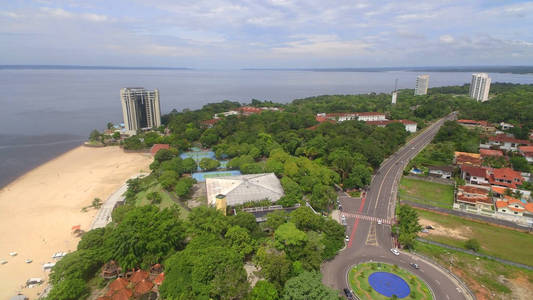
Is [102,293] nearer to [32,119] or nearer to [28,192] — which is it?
[28,192]

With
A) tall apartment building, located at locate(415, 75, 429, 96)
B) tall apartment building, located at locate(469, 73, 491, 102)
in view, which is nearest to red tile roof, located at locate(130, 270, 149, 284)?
tall apartment building, located at locate(469, 73, 491, 102)

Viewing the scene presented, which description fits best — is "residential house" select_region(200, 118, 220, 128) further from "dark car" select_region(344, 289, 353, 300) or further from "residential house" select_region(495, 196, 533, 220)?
"residential house" select_region(495, 196, 533, 220)

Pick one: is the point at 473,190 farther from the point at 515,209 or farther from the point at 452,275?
the point at 452,275

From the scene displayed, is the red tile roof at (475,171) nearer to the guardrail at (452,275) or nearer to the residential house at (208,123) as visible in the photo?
the guardrail at (452,275)

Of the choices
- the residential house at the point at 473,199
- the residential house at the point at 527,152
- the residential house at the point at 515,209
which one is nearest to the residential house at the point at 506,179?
the residential house at the point at 473,199

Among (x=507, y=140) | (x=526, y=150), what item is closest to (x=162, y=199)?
(x=526, y=150)
